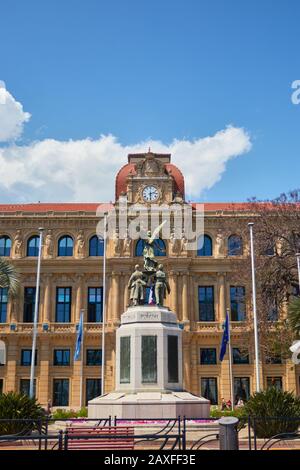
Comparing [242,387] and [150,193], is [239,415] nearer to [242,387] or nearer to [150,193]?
[242,387]

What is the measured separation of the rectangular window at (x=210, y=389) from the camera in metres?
48.8

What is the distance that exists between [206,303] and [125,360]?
92.5 feet

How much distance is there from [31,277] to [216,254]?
60.2ft

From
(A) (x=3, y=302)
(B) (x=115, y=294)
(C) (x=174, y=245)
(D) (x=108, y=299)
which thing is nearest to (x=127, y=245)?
(C) (x=174, y=245)

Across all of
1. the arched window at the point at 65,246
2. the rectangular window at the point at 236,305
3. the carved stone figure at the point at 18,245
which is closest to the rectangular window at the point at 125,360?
the rectangular window at the point at 236,305

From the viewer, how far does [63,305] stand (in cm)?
5138

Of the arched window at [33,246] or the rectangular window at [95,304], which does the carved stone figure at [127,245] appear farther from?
the arched window at [33,246]

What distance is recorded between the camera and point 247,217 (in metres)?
50.0

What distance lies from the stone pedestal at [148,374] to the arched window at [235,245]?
80.2 ft

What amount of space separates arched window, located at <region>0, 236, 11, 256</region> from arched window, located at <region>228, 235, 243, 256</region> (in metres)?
21.8

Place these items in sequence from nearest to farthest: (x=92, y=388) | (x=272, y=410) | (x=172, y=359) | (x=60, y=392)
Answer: (x=272, y=410)
(x=172, y=359)
(x=92, y=388)
(x=60, y=392)

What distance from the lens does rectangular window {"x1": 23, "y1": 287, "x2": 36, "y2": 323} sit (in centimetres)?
5116
